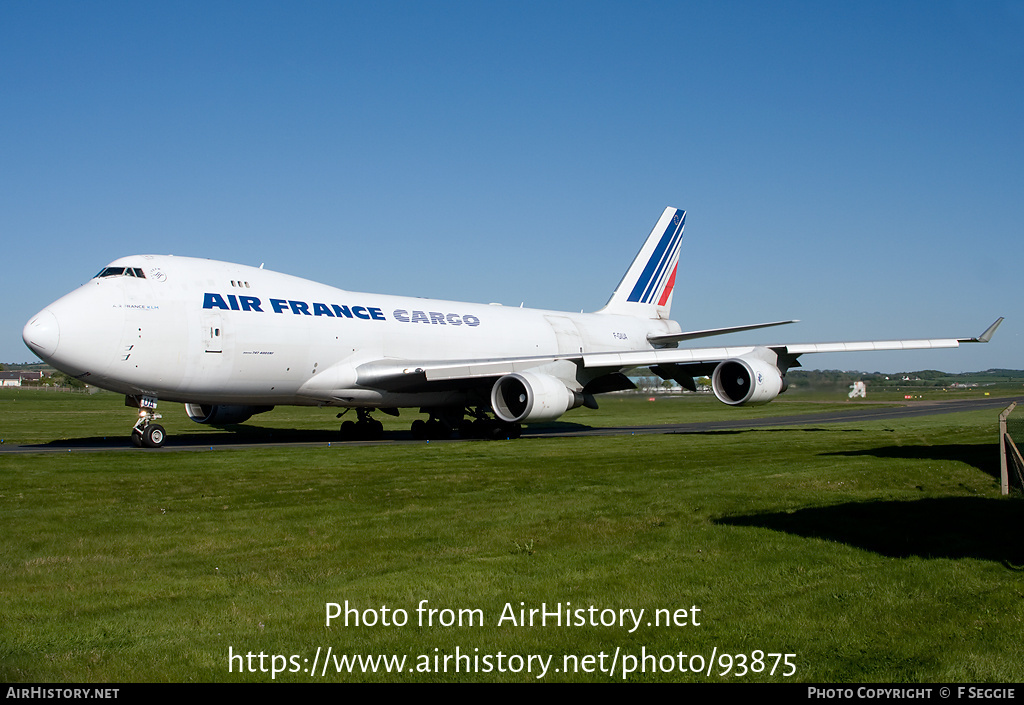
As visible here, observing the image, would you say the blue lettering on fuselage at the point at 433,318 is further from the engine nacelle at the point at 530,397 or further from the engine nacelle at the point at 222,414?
the engine nacelle at the point at 222,414

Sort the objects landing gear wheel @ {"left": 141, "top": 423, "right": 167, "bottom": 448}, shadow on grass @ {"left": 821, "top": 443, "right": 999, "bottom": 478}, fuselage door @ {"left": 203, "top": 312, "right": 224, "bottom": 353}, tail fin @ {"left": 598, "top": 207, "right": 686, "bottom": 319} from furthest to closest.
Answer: tail fin @ {"left": 598, "top": 207, "right": 686, "bottom": 319} < fuselage door @ {"left": 203, "top": 312, "right": 224, "bottom": 353} < landing gear wheel @ {"left": 141, "top": 423, "right": 167, "bottom": 448} < shadow on grass @ {"left": 821, "top": 443, "right": 999, "bottom": 478}

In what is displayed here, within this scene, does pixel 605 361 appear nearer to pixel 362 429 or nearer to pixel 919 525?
pixel 362 429

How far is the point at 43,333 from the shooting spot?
18.5 meters

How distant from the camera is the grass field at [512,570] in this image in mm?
5582

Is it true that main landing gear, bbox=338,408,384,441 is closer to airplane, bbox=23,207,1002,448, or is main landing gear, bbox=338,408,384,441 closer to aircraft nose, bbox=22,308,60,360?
airplane, bbox=23,207,1002,448

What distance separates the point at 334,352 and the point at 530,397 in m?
5.60

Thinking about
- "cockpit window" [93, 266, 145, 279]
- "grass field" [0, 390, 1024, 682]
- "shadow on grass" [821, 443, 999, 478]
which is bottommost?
"shadow on grass" [821, 443, 999, 478]

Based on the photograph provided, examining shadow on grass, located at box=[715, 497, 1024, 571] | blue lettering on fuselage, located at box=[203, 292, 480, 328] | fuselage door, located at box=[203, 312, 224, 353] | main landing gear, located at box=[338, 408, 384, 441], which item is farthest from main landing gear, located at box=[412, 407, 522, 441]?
shadow on grass, located at box=[715, 497, 1024, 571]

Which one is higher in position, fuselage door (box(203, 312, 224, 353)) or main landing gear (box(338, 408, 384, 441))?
fuselage door (box(203, 312, 224, 353))

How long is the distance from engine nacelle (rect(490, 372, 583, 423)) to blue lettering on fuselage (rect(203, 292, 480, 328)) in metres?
3.78

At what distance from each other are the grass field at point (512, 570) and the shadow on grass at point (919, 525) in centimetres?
6

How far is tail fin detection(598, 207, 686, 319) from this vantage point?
39062mm

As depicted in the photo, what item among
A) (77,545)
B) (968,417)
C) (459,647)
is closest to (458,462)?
(77,545)
